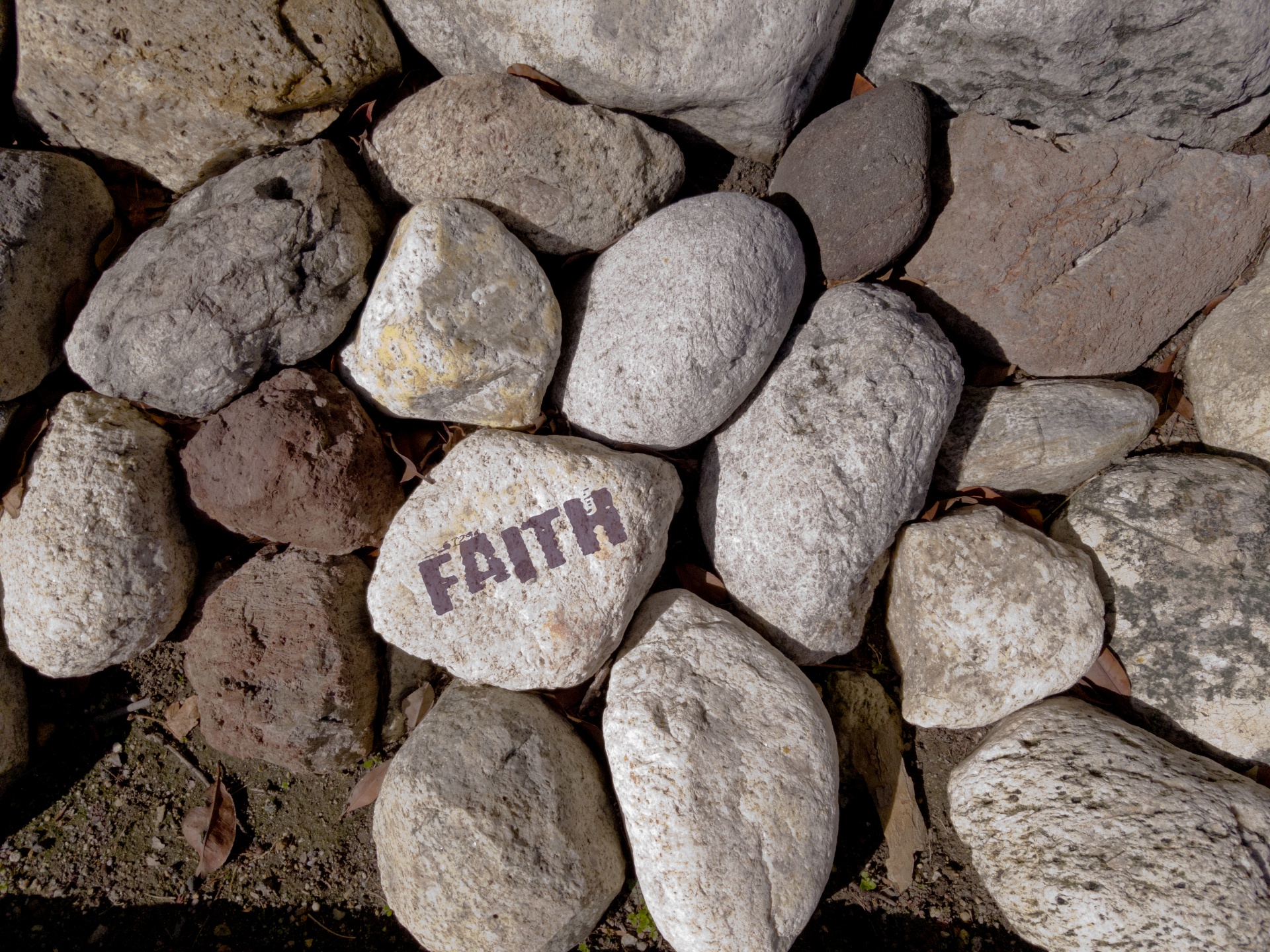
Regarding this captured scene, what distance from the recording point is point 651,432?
223 cm

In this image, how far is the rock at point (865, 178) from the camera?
7.56 ft

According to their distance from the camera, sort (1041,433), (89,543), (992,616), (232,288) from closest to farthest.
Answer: (232,288) → (89,543) → (992,616) → (1041,433)

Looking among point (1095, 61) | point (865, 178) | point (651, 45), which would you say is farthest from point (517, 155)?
point (1095, 61)

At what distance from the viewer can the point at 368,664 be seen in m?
2.33

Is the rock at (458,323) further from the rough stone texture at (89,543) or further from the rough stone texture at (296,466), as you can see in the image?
the rough stone texture at (89,543)

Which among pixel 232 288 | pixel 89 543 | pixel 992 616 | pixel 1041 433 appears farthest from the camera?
pixel 1041 433

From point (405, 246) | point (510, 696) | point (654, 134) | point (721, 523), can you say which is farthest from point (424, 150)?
point (510, 696)

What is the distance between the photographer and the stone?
2217 mm

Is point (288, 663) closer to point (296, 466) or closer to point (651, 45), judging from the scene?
point (296, 466)

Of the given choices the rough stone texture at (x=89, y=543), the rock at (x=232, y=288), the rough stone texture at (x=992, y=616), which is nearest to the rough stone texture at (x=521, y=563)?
the rock at (x=232, y=288)

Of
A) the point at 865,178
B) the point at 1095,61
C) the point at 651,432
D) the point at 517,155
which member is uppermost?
the point at 1095,61

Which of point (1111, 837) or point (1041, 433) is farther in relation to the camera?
point (1041, 433)

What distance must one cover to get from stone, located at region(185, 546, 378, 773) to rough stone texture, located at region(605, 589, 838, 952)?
2.64ft

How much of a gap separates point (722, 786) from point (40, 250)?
2.43m
